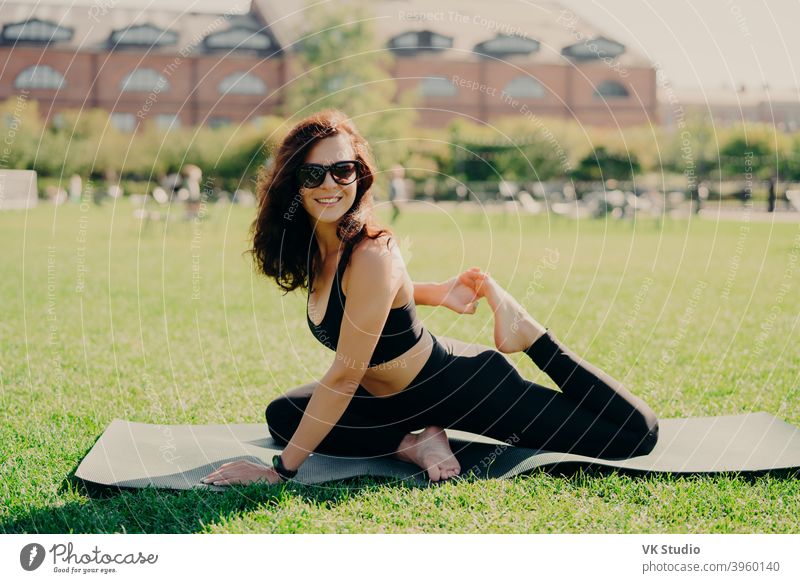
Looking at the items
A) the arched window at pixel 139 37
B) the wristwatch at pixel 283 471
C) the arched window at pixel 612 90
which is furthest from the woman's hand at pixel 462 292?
the arched window at pixel 612 90

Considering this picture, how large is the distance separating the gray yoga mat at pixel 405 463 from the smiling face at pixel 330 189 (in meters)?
1.12

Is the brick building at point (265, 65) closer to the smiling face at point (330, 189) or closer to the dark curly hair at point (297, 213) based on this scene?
the dark curly hair at point (297, 213)

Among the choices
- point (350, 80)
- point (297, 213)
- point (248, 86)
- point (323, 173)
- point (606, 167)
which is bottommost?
point (297, 213)

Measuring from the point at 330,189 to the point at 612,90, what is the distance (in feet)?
153

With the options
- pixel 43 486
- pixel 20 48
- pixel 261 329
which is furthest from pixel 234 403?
pixel 20 48

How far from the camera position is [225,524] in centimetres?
313

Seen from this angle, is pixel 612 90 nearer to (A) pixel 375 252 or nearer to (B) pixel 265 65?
(B) pixel 265 65

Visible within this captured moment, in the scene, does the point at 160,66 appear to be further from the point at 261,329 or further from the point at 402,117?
the point at 261,329

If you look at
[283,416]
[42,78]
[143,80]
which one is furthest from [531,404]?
[42,78]

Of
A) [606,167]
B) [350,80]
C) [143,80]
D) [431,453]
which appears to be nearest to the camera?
[431,453]

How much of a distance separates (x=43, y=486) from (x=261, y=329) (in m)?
3.99

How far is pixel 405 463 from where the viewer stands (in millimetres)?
3768

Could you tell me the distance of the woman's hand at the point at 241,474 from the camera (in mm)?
3441

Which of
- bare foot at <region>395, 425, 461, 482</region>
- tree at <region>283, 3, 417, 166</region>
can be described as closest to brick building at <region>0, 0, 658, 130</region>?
tree at <region>283, 3, 417, 166</region>
